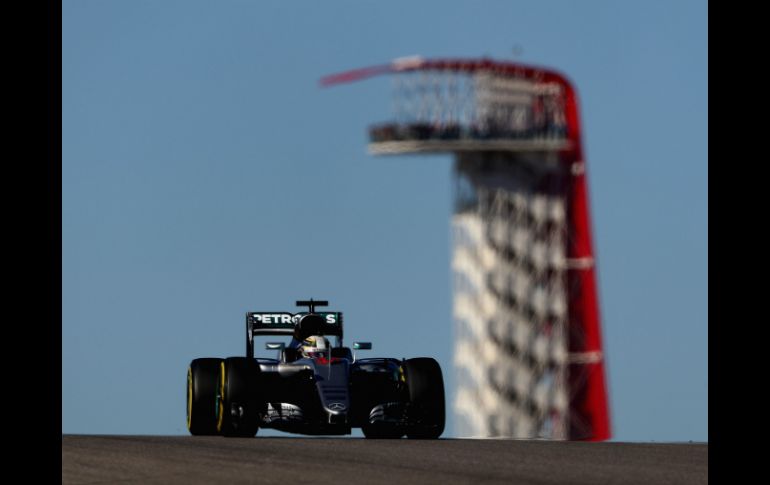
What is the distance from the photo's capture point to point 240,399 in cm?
2533

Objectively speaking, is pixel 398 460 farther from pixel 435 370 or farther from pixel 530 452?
pixel 435 370

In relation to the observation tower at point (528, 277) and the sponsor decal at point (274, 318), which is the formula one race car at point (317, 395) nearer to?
the sponsor decal at point (274, 318)

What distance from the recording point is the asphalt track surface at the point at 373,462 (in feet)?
58.1

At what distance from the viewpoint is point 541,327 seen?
3814 inches

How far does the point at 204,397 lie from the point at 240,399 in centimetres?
92

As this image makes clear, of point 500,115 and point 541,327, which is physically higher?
point 500,115

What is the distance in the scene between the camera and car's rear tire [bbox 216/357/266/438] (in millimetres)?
25359

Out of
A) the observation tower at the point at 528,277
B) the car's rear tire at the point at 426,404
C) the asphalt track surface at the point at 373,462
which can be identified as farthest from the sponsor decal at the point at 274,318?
the observation tower at the point at 528,277

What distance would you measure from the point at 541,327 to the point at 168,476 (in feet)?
262

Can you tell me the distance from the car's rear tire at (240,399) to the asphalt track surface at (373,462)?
3.53ft

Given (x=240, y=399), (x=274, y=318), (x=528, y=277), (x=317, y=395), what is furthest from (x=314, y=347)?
(x=528, y=277)

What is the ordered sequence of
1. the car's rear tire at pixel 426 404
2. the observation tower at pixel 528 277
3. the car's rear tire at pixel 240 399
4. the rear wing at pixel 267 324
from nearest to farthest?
the car's rear tire at pixel 240 399 < the car's rear tire at pixel 426 404 < the rear wing at pixel 267 324 < the observation tower at pixel 528 277
